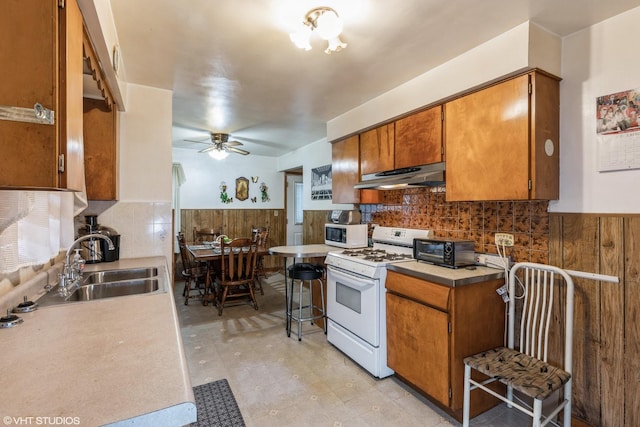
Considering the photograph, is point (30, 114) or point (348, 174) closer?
point (30, 114)

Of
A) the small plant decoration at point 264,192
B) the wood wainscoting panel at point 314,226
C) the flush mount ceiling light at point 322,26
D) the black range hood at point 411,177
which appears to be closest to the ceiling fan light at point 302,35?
the flush mount ceiling light at point 322,26

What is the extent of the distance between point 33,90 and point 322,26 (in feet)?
4.05

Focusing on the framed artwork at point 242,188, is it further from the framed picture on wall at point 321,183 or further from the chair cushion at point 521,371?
the chair cushion at point 521,371

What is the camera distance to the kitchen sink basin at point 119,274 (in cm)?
197

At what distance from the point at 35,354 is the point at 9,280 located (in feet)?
2.22

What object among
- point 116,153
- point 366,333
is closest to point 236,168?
point 116,153

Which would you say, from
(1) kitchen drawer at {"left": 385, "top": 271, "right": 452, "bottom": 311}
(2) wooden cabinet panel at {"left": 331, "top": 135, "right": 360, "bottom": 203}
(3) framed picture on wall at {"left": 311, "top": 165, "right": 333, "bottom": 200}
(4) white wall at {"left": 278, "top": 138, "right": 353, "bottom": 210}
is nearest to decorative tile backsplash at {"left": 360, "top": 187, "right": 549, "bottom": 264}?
(2) wooden cabinet panel at {"left": 331, "top": 135, "right": 360, "bottom": 203}

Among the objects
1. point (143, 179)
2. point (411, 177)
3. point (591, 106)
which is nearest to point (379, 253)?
point (411, 177)

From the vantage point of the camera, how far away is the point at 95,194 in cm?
219

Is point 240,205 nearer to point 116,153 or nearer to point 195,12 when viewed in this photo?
point 116,153

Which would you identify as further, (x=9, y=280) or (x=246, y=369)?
(x=246, y=369)

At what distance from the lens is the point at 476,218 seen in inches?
90.9

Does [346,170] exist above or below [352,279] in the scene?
above

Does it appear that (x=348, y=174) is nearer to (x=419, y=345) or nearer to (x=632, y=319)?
(x=419, y=345)
